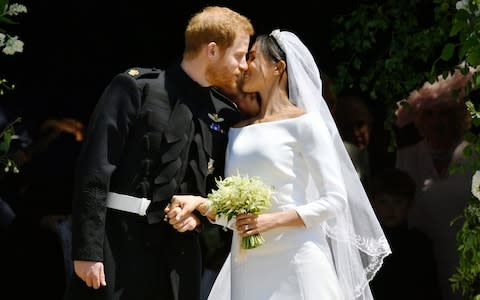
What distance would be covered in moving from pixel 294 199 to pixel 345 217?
0.30 metres

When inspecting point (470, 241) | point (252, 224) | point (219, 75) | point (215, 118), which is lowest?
point (470, 241)

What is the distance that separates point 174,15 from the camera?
8.34 meters

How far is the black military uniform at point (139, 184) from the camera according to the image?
5.11 m

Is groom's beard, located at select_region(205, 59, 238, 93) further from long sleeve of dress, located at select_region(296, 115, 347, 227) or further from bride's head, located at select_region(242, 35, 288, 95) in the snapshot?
long sleeve of dress, located at select_region(296, 115, 347, 227)

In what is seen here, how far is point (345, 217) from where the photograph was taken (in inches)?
Answer: 210

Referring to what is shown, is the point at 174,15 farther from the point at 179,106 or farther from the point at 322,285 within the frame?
the point at 322,285

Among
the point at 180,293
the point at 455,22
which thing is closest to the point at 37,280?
the point at 180,293

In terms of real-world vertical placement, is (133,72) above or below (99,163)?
above

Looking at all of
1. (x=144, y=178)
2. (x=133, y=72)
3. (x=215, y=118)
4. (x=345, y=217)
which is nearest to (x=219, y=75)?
(x=215, y=118)

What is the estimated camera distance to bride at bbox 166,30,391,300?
510cm

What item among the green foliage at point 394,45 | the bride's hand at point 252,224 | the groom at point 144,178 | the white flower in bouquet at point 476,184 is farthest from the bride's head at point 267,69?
the green foliage at point 394,45

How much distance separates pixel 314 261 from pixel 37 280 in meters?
2.54

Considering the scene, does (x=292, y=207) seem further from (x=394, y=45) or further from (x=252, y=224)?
(x=394, y=45)

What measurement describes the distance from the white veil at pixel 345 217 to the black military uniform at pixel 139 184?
514mm
